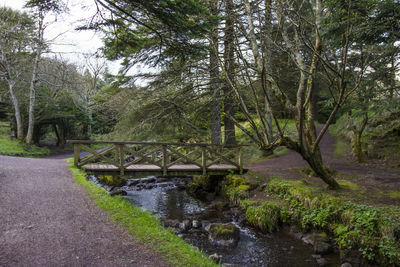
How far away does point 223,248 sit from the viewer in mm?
5102

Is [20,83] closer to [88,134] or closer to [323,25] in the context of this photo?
[88,134]

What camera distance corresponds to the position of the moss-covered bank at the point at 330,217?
416 cm

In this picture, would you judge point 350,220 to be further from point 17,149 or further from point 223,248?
point 17,149

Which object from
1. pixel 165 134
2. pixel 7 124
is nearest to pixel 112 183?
pixel 165 134

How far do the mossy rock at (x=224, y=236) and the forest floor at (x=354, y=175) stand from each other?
2.72 meters

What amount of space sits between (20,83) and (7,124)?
598cm

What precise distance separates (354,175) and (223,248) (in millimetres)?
5307

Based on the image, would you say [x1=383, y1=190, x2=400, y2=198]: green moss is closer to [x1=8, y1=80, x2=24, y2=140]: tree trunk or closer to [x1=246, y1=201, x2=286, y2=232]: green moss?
[x1=246, y1=201, x2=286, y2=232]: green moss

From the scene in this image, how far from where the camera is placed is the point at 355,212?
4.87 m

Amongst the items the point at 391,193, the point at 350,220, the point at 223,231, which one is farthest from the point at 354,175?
the point at 223,231

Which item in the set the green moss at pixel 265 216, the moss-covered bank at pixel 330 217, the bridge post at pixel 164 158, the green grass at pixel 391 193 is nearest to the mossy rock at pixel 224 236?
the green moss at pixel 265 216

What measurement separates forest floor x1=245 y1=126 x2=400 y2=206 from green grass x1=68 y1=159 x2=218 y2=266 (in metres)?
4.00

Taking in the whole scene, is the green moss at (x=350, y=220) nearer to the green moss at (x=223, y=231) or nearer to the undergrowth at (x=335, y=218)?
the undergrowth at (x=335, y=218)

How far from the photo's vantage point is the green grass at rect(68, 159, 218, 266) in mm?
3602
